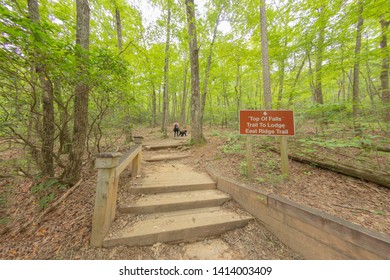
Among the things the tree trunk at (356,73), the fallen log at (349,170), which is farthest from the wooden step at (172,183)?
the tree trunk at (356,73)

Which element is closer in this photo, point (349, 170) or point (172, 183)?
point (349, 170)

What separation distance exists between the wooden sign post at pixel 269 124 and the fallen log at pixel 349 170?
3.68 feet

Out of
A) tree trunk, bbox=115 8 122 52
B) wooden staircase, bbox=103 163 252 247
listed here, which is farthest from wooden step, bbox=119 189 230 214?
tree trunk, bbox=115 8 122 52

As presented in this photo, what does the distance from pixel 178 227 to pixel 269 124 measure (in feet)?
8.58

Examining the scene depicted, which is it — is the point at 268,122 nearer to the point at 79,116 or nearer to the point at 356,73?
the point at 79,116

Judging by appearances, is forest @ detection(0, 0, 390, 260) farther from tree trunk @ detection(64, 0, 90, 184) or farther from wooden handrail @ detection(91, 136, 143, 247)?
wooden handrail @ detection(91, 136, 143, 247)

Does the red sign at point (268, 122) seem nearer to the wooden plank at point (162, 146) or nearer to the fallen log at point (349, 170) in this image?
the fallen log at point (349, 170)

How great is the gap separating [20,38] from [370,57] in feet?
26.7

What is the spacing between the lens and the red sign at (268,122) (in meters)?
2.73

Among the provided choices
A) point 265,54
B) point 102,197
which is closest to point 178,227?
point 102,197

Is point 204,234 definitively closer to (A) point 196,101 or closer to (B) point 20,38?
(B) point 20,38

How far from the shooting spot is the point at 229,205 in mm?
2717

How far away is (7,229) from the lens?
7.77 ft

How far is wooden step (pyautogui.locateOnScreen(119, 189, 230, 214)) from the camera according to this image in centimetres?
243
